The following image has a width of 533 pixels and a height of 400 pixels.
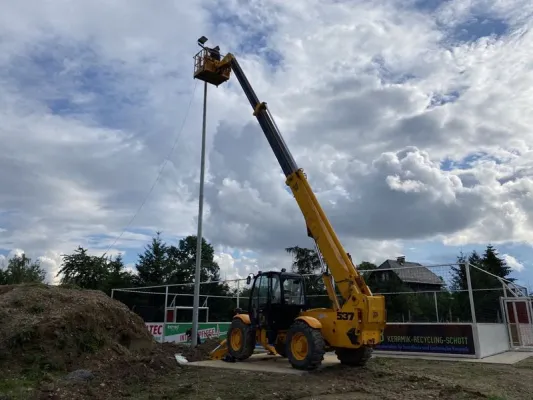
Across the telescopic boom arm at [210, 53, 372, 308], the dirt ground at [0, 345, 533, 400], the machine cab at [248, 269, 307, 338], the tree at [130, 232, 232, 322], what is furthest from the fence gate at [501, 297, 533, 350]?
the tree at [130, 232, 232, 322]

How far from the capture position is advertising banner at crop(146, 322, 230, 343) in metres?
21.6

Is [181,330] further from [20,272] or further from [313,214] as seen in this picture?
[20,272]

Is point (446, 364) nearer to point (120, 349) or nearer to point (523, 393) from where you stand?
point (523, 393)

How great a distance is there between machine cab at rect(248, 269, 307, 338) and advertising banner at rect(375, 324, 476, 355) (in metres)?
4.76

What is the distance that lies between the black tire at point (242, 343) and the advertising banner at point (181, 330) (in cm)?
740

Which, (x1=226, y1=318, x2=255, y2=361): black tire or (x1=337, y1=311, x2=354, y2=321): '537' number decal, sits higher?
(x1=337, y1=311, x2=354, y2=321): '537' number decal

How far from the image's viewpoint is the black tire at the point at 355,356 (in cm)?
1280

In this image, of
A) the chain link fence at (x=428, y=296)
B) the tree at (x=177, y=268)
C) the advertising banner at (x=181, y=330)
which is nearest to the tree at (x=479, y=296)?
the chain link fence at (x=428, y=296)

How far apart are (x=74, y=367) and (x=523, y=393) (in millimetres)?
10584

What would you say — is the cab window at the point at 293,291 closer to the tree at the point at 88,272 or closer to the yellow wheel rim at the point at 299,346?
the yellow wheel rim at the point at 299,346

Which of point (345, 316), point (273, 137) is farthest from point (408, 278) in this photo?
point (345, 316)

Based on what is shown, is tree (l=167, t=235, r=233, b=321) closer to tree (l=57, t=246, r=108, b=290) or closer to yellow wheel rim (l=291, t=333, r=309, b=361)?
tree (l=57, t=246, r=108, b=290)

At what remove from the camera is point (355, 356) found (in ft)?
42.2

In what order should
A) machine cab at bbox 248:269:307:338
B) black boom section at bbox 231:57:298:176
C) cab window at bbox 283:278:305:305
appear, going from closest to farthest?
machine cab at bbox 248:269:307:338 < cab window at bbox 283:278:305:305 < black boom section at bbox 231:57:298:176
